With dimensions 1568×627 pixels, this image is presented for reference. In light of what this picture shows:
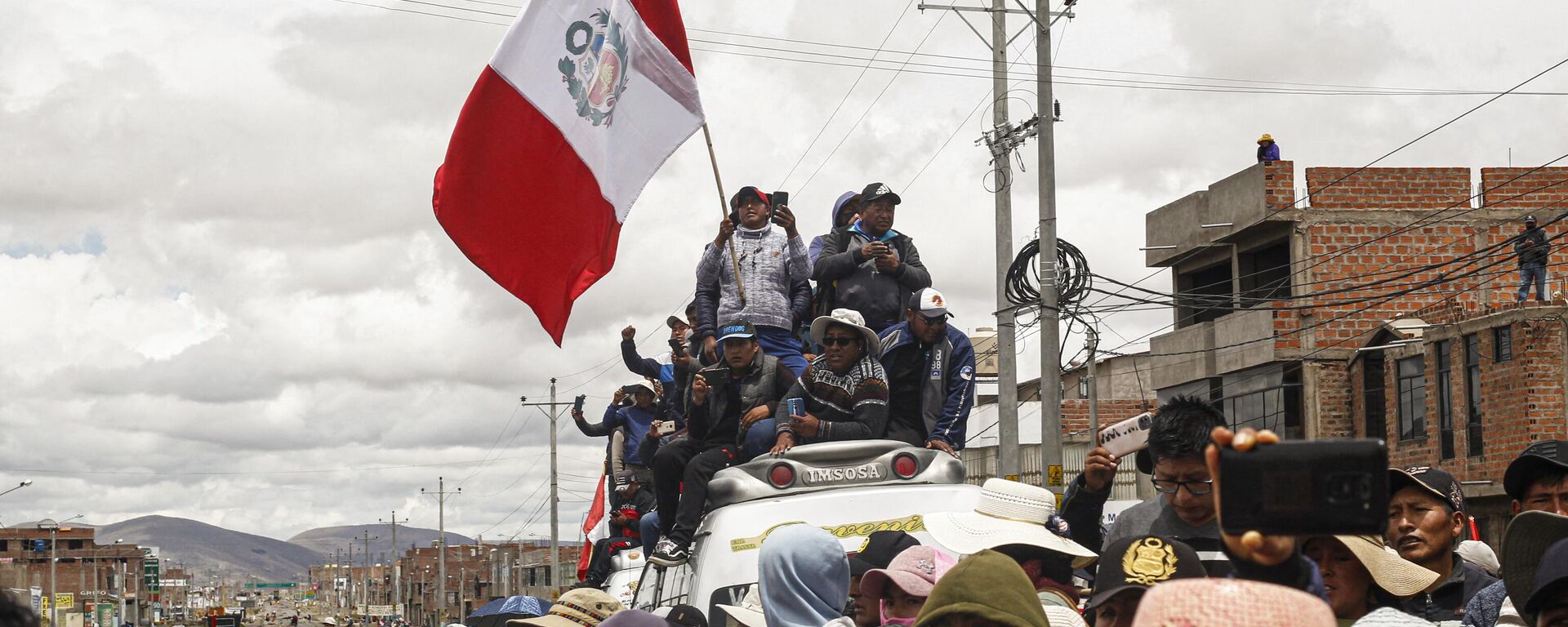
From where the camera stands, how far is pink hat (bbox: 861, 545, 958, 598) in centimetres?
496

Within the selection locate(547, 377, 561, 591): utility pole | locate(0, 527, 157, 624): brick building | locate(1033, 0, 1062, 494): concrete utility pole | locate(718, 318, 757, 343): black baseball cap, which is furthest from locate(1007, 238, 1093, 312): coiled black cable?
locate(0, 527, 157, 624): brick building

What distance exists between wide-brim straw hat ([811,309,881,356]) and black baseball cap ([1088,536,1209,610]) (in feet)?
15.4

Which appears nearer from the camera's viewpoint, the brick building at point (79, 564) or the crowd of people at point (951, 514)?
the crowd of people at point (951, 514)

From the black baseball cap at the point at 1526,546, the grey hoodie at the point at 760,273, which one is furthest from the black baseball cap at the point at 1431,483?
the grey hoodie at the point at 760,273

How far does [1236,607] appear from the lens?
1.98 m

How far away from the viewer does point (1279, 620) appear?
6.41ft

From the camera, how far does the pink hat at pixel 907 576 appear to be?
16.3 ft

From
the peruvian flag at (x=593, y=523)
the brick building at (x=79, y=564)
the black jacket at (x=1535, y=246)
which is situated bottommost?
the brick building at (x=79, y=564)

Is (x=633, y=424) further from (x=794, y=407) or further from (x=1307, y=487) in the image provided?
(x=1307, y=487)

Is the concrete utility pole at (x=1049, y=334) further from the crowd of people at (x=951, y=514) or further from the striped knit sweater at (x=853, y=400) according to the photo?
the striped knit sweater at (x=853, y=400)

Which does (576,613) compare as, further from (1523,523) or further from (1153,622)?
(1153,622)

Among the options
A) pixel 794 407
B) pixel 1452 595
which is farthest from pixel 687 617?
pixel 1452 595

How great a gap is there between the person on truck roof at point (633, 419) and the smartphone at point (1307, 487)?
13381 millimetres

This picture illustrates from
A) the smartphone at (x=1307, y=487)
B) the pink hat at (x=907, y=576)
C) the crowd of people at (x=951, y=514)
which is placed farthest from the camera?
the pink hat at (x=907, y=576)
